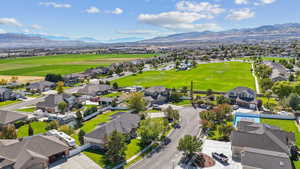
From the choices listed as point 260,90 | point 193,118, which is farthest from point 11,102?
point 260,90

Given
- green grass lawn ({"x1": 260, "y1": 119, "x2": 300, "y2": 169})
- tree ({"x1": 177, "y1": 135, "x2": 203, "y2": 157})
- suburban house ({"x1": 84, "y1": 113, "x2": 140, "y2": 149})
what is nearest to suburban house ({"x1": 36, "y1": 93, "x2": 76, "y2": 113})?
suburban house ({"x1": 84, "y1": 113, "x2": 140, "y2": 149})

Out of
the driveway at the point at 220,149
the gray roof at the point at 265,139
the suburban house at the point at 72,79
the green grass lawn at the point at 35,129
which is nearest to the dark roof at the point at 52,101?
the green grass lawn at the point at 35,129

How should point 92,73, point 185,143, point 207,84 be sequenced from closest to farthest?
point 185,143
point 207,84
point 92,73

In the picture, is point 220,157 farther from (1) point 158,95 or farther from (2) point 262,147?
(1) point 158,95

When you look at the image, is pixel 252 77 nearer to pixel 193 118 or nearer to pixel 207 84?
pixel 207 84

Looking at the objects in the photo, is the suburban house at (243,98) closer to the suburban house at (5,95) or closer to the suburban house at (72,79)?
the suburban house at (72,79)

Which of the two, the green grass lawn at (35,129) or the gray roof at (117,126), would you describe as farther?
the green grass lawn at (35,129)

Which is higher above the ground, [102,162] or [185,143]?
[185,143]
